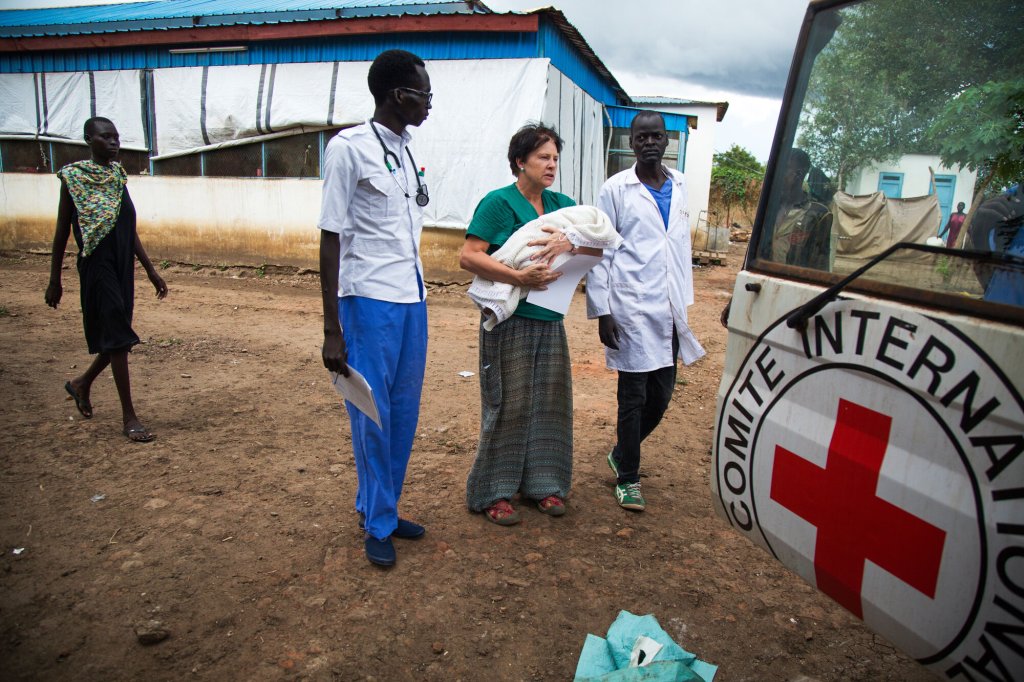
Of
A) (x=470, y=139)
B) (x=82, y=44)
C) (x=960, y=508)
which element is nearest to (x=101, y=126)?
(x=960, y=508)

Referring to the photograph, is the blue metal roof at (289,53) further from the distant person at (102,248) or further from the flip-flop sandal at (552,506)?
the flip-flop sandal at (552,506)

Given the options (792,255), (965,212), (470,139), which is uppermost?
(470,139)

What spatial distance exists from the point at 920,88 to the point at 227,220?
10.4m

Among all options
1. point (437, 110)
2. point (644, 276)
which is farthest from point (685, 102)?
point (644, 276)

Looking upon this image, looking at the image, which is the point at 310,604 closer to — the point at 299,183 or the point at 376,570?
the point at 376,570

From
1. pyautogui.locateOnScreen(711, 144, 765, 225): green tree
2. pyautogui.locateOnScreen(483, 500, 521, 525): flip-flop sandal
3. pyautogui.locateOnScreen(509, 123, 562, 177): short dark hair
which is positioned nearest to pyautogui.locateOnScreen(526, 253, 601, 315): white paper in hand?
pyautogui.locateOnScreen(509, 123, 562, 177): short dark hair

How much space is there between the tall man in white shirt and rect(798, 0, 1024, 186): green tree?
143 centimetres

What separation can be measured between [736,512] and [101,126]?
3.89 m

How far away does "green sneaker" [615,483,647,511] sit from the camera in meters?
3.27

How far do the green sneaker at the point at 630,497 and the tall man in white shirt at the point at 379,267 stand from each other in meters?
1.15

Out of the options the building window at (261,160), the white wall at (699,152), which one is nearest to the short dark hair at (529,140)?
the building window at (261,160)

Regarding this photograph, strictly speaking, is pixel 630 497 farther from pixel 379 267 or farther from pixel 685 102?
pixel 685 102

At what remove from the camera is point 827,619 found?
249 centimetres

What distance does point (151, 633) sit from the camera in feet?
7.21
